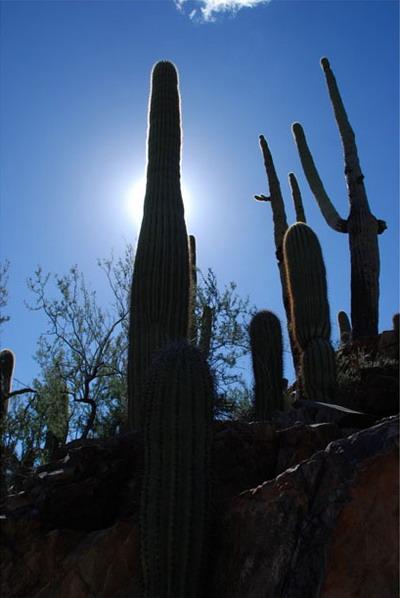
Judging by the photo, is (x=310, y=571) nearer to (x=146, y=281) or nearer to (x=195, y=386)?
(x=195, y=386)

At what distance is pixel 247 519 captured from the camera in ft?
12.3

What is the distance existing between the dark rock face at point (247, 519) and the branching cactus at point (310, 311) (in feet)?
7.40

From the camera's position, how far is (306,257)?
8906 mm

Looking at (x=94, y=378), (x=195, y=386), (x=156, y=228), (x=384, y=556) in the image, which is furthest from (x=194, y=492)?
(x=94, y=378)

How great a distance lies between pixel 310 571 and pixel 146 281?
13.4ft

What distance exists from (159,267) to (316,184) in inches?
326

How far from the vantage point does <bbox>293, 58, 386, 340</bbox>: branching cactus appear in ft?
40.4

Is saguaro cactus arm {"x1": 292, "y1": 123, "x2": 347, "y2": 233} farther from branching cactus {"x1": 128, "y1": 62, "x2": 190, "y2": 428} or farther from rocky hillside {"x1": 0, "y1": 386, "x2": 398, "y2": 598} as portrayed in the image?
rocky hillside {"x1": 0, "y1": 386, "x2": 398, "y2": 598}

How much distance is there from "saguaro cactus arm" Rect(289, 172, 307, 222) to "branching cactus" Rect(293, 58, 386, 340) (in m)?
0.39

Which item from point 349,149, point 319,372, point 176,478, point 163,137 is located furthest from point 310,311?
point 349,149

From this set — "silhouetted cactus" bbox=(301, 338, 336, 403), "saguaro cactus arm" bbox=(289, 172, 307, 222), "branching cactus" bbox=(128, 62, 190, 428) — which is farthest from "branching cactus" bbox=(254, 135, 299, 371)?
"branching cactus" bbox=(128, 62, 190, 428)

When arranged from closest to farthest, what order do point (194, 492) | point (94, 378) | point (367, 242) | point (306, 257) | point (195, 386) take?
point (194, 492) < point (195, 386) < point (306, 257) < point (94, 378) < point (367, 242)

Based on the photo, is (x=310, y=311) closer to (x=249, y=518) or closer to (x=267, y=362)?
(x=267, y=362)

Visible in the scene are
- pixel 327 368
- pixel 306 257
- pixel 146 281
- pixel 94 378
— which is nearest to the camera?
pixel 146 281
